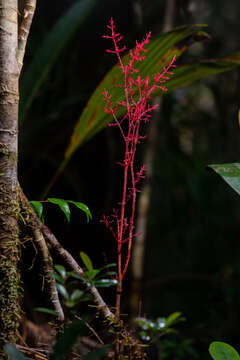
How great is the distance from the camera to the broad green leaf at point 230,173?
0.48 meters

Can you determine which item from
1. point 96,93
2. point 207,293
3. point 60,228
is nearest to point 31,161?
point 60,228

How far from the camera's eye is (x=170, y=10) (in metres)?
1.34

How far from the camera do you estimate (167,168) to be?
2.11 m

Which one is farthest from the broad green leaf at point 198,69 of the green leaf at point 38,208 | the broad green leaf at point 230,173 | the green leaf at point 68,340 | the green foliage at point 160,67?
Answer: the green leaf at point 68,340

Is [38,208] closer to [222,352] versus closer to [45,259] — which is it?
[45,259]

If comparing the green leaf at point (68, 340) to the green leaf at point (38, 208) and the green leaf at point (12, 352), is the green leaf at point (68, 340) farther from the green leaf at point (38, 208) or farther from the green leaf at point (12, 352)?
the green leaf at point (38, 208)

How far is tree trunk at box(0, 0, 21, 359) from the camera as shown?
1.38ft

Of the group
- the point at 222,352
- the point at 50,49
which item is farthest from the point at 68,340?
the point at 50,49

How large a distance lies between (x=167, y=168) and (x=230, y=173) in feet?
5.29

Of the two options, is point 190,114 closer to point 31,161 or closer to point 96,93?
point 31,161

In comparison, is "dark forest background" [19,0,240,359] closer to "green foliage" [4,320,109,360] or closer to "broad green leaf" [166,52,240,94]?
"broad green leaf" [166,52,240,94]

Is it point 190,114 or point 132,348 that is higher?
point 190,114

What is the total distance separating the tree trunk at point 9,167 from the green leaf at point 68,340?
0.12 metres

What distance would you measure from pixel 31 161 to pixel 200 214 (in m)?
1.29
